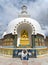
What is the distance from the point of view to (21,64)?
8.59m

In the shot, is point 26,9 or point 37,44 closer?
point 37,44

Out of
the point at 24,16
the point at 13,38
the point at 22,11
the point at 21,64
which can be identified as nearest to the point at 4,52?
the point at 13,38

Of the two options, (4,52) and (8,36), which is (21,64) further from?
(8,36)

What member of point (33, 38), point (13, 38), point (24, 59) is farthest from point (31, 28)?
point (24, 59)

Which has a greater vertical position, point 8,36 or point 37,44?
point 8,36

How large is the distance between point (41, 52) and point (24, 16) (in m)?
8.45

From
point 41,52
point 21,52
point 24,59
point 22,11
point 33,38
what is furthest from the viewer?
point 22,11

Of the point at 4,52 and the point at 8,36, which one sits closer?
the point at 4,52

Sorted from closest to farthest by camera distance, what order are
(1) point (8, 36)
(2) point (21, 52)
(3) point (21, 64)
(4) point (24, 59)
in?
(3) point (21, 64)
(4) point (24, 59)
(2) point (21, 52)
(1) point (8, 36)

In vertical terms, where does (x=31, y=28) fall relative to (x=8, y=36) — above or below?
above

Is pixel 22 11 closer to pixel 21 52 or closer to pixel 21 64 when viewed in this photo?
pixel 21 52

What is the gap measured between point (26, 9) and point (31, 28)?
648 cm

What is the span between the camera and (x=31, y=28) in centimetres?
1698

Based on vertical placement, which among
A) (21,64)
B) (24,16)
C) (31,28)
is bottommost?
(21,64)
